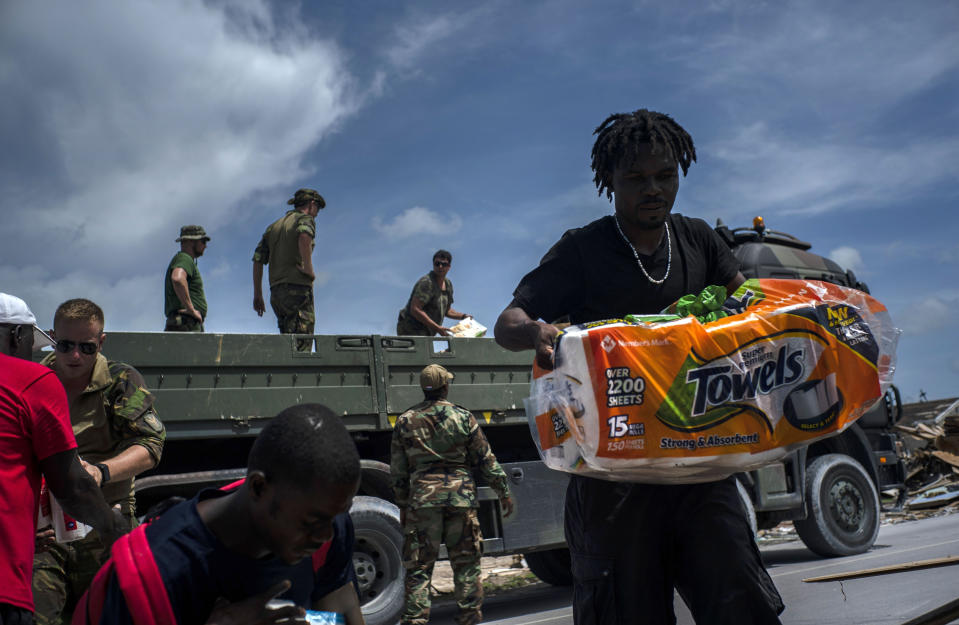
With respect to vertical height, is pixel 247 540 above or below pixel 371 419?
below

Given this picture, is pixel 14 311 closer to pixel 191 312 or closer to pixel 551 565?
pixel 191 312

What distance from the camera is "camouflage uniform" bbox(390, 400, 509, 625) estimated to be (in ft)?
20.4

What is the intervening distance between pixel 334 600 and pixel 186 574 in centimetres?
47

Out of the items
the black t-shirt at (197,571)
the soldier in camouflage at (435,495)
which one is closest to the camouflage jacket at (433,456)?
the soldier in camouflage at (435,495)

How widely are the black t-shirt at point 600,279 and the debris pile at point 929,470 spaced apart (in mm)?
13619

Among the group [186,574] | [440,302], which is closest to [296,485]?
[186,574]

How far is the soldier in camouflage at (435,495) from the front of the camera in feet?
20.4

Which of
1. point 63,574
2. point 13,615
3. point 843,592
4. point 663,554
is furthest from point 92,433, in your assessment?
point 843,592

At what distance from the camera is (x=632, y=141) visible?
2771 mm

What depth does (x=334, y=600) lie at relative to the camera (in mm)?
2111

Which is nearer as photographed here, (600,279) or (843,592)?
(600,279)

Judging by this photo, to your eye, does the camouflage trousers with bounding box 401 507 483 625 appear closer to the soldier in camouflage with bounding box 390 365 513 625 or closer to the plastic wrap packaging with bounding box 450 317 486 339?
the soldier in camouflage with bounding box 390 365 513 625

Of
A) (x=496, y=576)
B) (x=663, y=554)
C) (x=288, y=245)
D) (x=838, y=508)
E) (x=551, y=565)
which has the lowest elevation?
(x=496, y=576)

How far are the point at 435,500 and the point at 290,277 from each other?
7.56 feet
